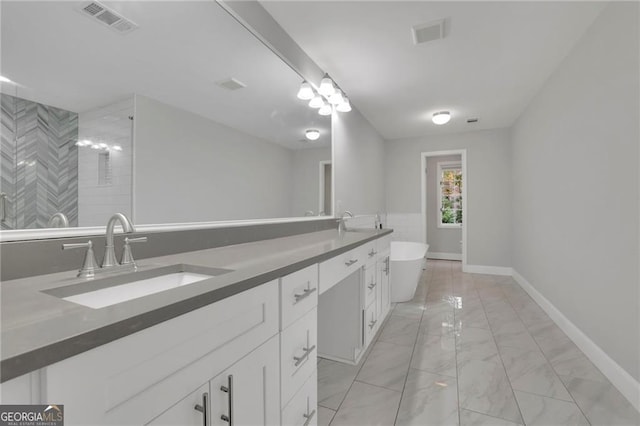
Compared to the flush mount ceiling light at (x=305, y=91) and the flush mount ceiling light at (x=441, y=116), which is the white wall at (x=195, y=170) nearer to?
the flush mount ceiling light at (x=305, y=91)

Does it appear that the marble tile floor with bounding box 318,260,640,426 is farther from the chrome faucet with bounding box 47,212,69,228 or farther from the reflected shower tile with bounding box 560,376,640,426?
the chrome faucet with bounding box 47,212,69,228

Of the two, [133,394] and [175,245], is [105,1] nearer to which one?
[175,245]

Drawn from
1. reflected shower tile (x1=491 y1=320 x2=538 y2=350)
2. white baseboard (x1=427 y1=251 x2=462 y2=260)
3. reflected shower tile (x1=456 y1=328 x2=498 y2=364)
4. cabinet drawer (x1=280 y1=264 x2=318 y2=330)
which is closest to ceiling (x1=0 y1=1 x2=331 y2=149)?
cabinet drawer (x1=280 y1=264 x2=318 y2=330)

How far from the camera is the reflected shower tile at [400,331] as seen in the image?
2.41m

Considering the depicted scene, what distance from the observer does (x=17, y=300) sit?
64 cm

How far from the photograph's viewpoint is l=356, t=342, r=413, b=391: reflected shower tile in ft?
5.99

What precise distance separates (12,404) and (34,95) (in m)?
0.96

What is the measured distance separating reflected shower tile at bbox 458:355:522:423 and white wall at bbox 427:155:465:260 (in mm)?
4549

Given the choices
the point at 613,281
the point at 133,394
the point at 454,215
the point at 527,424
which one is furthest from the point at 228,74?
the point at 454,215

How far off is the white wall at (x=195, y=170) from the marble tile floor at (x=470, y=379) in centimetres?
123

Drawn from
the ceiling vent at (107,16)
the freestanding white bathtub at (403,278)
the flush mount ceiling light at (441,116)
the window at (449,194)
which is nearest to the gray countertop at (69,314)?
the ceiling vent at (107,16)

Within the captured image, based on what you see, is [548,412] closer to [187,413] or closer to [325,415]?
[325,415]

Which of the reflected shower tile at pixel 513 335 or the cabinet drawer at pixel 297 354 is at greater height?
the cabinet drawer at pixel 297 354

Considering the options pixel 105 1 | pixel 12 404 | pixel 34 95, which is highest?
pixel 105 1
